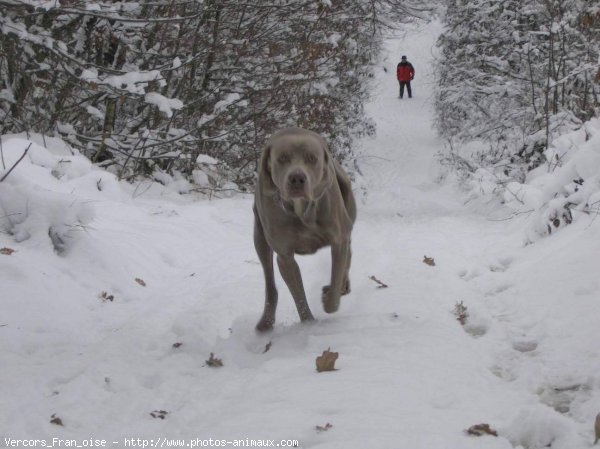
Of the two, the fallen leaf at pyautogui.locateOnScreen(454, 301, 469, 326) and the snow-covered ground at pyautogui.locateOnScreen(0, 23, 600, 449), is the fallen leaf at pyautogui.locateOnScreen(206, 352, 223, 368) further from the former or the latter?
the fallen leaf at pyautogui.locateOnScreen(454, 301, 469, 326)

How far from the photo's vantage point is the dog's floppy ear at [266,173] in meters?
3.84

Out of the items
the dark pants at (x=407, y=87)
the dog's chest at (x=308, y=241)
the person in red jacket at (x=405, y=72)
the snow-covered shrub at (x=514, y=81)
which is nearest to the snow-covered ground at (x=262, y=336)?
the dog's chest at (x=308, y=241)

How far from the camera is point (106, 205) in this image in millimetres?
6945

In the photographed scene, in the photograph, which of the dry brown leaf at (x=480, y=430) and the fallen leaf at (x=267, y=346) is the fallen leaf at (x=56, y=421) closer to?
the fallen leaf at (x=267, y=346)

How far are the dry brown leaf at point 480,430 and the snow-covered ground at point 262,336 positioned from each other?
31 millimetres

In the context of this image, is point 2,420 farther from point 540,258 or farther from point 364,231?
point 364,231

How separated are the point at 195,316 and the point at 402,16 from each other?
29.9 feet

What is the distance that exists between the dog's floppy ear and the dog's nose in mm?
391

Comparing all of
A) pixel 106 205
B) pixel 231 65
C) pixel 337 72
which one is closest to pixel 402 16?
pixel 337 72

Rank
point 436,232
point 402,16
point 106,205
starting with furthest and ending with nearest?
point 402,16 < point 436,232 < point 106,205

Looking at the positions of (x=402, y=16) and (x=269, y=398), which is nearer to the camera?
(x=269, y=398)

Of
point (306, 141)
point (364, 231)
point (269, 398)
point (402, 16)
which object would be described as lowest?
point (364, 231)

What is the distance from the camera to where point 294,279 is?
401cm

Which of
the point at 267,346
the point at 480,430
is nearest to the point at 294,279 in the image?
the point at 267,346
